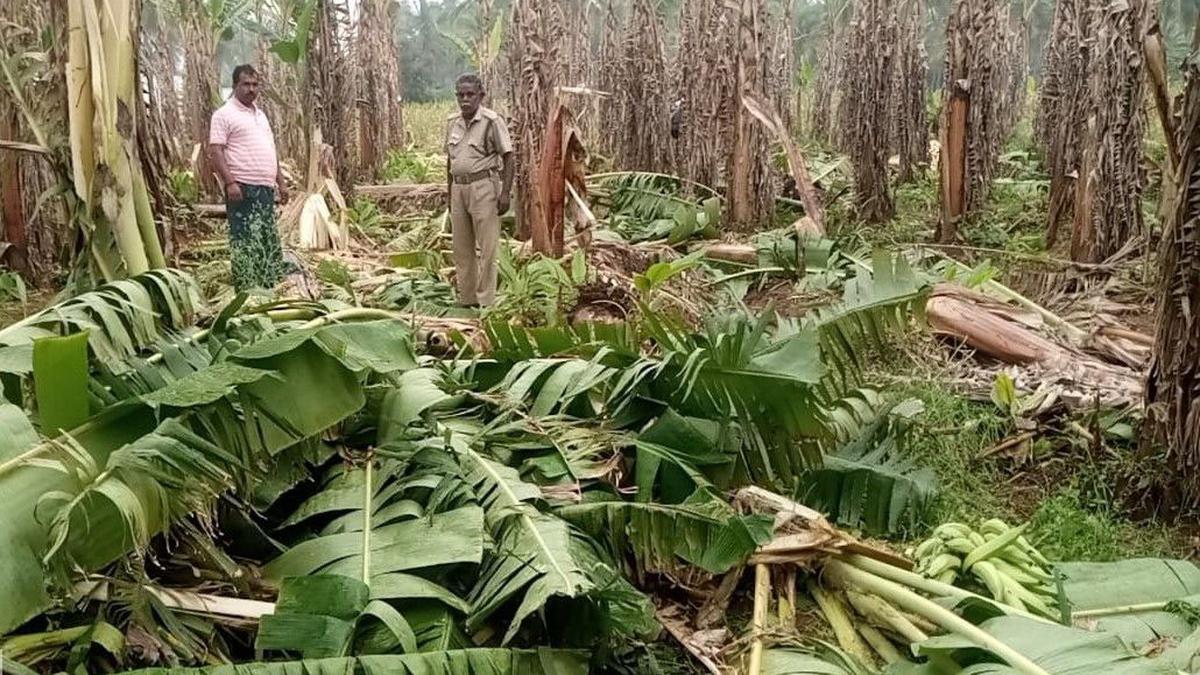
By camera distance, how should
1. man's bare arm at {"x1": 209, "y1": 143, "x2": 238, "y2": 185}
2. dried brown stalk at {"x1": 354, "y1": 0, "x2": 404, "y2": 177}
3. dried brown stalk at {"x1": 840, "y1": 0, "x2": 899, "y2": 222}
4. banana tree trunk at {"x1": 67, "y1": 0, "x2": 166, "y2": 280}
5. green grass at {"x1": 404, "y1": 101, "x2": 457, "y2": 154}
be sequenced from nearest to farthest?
banana tree trunk at {"x1": 67, "y1": 0, "x2": 166, "y2": 280} → man's bare arm at {"x1": 209, "y1": 143, "x2": 238, "y2": 185} → dried brown stalk at {"x1": 840, "y1": 0, "x2": 899, "y2": 222} → dried brown stalk at {"x1": 354, "y1": 0, "x2": 404, "y2": 177} → green grass at {"x1": 404, "y1": 101, "x2": 457, "y2": 154}

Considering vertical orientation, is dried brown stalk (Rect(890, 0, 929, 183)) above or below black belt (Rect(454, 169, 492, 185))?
above

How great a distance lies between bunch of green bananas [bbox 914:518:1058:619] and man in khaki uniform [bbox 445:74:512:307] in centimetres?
451

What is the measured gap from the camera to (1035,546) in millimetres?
3779

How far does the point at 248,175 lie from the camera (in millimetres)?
6918

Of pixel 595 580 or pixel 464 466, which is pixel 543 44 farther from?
pixel 595 580

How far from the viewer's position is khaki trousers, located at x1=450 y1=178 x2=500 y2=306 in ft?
23.1

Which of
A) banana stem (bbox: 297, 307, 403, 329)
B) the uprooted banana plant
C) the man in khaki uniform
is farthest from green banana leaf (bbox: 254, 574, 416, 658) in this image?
the man in khaki uniform

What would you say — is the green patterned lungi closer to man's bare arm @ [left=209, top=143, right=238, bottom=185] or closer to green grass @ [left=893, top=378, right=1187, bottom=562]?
man's bare arm @ [left=209, top=143, right=238, bottom=185]

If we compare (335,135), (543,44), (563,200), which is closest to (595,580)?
(563,200)

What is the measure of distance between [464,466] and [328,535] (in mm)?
473

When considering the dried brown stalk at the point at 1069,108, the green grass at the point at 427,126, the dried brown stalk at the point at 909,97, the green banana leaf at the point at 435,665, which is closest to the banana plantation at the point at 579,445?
the green banana leaf at the point at 435,665

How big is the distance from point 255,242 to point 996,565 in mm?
5169

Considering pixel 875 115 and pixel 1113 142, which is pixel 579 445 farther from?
pixel 875 115

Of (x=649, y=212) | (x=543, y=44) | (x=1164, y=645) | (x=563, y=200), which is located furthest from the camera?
(x=649, y=212)
